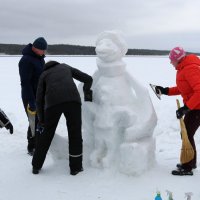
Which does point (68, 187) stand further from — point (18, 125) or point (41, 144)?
point (18, 125)

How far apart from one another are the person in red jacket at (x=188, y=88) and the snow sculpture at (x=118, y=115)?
1.32 ft

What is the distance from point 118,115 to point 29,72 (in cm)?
153

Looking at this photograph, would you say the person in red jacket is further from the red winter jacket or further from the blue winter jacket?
the blue winter jacket

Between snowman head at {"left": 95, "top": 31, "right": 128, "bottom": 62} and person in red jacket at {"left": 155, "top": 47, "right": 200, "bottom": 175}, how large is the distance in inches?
25.0

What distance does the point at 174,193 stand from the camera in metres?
4.27

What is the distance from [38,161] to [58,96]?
34.4 inches

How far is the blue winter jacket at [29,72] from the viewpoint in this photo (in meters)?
5.48

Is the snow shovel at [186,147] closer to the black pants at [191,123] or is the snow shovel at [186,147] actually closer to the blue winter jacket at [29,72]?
the black pants at [191,123]

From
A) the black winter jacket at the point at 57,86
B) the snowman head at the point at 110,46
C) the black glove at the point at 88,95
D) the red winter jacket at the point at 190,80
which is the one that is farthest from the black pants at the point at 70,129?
the red winter jacket at the point at 190,80

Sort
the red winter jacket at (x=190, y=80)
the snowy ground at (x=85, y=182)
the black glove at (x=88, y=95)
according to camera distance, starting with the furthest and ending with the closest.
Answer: the black glove at (x=88, y=95) < the red winter jacket at (x=190, y=80) < the snowy ground at (x=85, y=182)

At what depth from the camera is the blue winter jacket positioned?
548cm

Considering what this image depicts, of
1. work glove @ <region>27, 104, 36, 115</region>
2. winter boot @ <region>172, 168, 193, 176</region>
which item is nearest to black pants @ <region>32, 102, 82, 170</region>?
work glove @ <region>27, 104, 36, 115</region>

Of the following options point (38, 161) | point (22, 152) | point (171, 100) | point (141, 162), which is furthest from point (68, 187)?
point (171, 100)

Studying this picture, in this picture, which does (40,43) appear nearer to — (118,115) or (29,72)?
(29,72)
